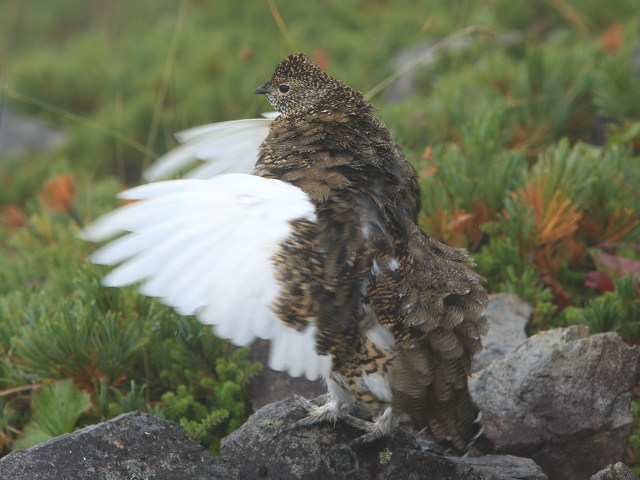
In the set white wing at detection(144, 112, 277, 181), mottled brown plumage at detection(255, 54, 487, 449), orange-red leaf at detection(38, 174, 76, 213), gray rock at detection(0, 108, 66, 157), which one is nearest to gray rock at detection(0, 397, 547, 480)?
mottled brown plumage at detection(255, 54, 487, 449)

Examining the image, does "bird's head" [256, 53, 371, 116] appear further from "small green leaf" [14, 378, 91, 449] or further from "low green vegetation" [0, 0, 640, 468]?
"small green leaf" [14, 378, 91, 449]

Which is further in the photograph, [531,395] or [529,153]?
[529,153]

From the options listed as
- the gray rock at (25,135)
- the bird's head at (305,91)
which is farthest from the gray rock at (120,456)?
the gray rock at (25,135)

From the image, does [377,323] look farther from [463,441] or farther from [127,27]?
[127,27]

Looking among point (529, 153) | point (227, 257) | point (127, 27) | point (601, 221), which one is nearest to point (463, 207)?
point (601, 221)

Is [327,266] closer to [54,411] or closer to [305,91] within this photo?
[305,91]

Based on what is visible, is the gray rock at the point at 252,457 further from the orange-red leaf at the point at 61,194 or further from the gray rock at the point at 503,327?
the orange-red leaf at the point at 61,194

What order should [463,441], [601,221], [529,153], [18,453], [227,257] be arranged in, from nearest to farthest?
1. [227,257]
2. [18,453]
3. [463,441]
4. [601,221]
5. [529,153]
